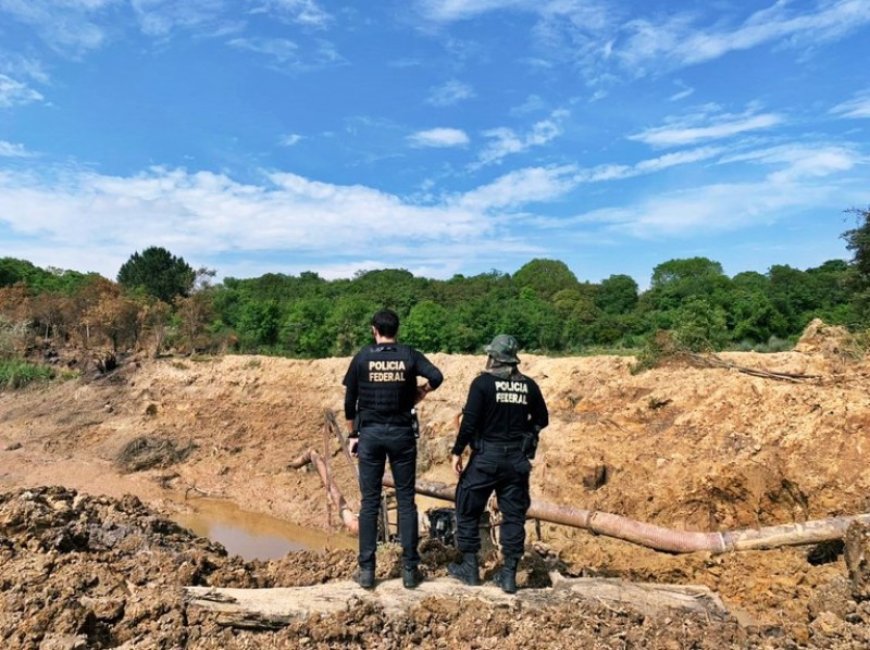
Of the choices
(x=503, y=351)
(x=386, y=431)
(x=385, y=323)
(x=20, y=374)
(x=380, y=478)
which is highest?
(x=385, y=323)

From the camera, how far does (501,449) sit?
4109 millimetres

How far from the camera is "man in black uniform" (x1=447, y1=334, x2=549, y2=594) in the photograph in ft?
13.5

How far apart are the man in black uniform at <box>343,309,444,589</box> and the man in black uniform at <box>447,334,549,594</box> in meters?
0.37

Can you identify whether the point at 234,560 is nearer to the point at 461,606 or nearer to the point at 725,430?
the point at 461,606

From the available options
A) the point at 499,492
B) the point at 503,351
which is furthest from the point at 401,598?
the point at 503,351

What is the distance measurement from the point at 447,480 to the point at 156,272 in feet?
136

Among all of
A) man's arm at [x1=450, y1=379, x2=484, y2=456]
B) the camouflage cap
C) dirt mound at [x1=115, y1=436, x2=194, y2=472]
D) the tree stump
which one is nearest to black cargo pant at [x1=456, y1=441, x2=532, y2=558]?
man's arm at [x1=450, y1=379, x2=484, y2=456]

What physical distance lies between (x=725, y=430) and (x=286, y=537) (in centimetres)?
774

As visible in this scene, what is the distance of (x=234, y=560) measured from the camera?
17.2 ft

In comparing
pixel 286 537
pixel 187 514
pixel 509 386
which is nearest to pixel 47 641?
pixel 509 386

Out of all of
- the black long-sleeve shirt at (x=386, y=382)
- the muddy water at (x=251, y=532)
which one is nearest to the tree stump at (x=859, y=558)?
the black long-sleeve shirt at (x=386, y=382)

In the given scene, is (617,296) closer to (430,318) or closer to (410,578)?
(430,318)

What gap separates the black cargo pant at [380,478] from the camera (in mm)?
4074

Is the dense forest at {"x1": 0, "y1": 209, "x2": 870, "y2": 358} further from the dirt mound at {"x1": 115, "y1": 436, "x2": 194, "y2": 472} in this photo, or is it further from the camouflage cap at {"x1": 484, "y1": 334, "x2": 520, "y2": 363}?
the camouflage cap at {"x1": 484, "y1": 334, "x2": 520, "y2": 363}
